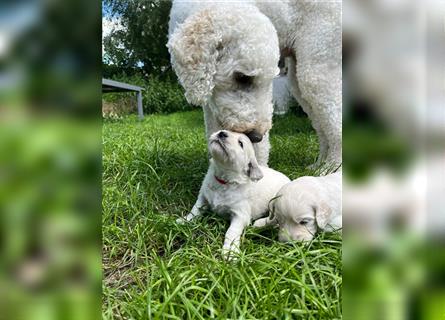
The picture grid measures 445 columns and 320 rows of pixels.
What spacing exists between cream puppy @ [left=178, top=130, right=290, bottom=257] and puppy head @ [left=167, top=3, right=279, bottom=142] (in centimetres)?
22

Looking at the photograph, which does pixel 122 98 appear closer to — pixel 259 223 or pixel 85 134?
pixel 259 223

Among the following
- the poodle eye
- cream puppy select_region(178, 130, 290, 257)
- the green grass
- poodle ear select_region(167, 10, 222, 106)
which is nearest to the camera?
the green grass

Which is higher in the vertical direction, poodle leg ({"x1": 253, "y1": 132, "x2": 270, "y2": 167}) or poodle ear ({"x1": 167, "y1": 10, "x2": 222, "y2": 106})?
poodle ear ({"x1": 167, "y1": 10, "x2": 222, "y2": 106})

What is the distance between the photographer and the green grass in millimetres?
990

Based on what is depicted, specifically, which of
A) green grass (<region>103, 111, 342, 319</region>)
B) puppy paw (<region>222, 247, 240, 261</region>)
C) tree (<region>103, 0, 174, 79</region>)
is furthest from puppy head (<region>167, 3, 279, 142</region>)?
tree (<region>103, 0, 174, 79</region>)

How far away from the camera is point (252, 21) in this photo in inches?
72.6


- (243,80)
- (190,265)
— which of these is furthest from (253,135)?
(190,265)

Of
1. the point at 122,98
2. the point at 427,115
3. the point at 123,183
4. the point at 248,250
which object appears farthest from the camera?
the point at 122,98

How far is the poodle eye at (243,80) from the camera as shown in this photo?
1.87m

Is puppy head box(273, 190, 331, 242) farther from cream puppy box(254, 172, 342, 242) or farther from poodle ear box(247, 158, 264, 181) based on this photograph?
poodle ear box(247, 158, 264, 181)

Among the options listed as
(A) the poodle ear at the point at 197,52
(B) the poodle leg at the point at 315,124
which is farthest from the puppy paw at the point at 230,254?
(B) the poodle leg at the point at 315,124

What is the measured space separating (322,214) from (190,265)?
0.54 meters

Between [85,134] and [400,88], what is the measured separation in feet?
0.70

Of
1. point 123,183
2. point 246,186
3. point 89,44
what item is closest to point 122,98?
point 123,183
